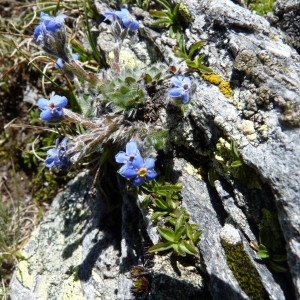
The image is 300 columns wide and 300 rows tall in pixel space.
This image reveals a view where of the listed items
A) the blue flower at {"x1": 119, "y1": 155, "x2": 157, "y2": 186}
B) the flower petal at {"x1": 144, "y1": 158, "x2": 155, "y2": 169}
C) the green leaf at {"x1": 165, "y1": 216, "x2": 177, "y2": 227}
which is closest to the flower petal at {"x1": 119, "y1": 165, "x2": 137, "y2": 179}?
the blue flower at {"x1": 119, "y1": 155, "x2": 157, "y2": 186}

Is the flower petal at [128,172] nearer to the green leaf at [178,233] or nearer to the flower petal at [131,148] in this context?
the flower petal at [131,148]

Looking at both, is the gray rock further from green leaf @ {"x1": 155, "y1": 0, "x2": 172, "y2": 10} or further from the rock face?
green leaf @ {"x1": 155, "y1": 0, "x2": 172, "y2": 10}

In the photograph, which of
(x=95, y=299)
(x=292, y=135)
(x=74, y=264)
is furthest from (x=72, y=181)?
(x=292, y=135)

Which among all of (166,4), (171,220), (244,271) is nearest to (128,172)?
(171,220)

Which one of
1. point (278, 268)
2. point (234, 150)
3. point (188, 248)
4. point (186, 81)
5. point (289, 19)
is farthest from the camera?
point (289, 19)

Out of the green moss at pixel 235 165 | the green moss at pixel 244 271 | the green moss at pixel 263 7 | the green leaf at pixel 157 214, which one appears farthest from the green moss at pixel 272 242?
the green moss at pixel 263 7

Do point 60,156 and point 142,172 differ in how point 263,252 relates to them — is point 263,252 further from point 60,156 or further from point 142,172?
point 60,156
